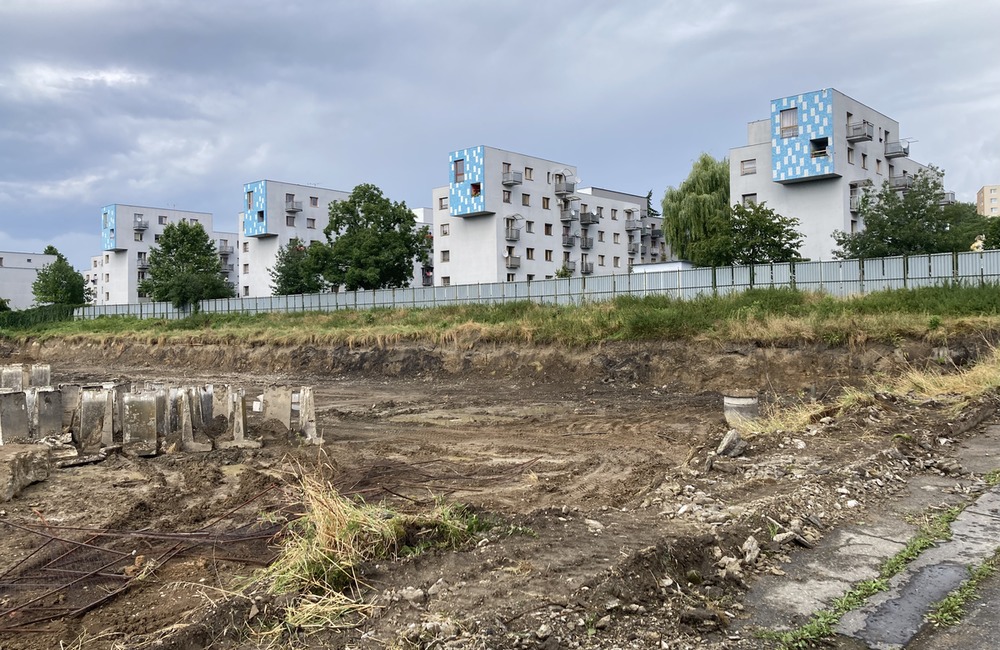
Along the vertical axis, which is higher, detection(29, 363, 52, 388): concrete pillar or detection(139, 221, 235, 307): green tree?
detection(139, 221, 235, 307): green tree

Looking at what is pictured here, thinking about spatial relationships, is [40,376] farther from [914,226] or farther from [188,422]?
[914,226]

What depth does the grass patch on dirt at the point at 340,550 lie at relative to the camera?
4.91 meters

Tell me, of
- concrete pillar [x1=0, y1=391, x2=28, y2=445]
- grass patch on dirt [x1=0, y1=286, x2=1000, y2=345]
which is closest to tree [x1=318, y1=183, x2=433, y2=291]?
grass patch on dirt [x1=0, y1=286, x2=1000, y2=345]

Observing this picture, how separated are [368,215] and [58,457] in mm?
49098

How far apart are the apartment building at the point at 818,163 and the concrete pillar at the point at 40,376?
42.1 m

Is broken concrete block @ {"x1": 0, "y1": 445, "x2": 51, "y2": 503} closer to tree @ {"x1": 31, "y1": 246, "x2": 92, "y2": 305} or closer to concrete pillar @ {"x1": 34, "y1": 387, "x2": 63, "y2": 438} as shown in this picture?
concrete pillar @ {"x1": 34, "y1": 387, "x2": 63, "y2": 438}

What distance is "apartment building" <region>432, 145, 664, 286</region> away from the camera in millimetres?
62875

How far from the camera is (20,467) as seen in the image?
34.1 ft

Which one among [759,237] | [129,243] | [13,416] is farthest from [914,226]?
[129,243]

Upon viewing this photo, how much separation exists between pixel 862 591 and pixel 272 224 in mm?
75901

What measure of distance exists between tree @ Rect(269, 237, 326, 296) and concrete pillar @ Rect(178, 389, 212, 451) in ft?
165

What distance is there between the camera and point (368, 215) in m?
59.9

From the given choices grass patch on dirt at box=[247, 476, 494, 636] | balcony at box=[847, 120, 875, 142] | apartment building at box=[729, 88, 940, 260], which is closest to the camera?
grass patch on dirt at box=[247, 476, 494, 636]

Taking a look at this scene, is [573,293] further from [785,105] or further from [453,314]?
[785,105]
